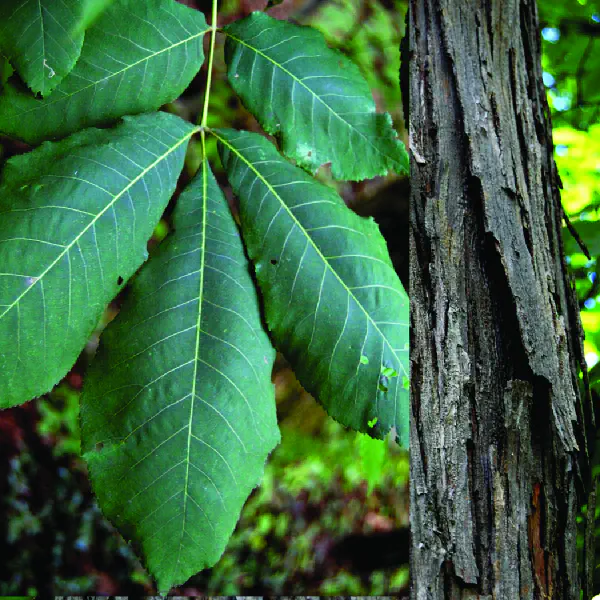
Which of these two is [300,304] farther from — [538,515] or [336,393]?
[538,515]

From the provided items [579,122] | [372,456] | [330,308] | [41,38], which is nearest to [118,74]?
[41,38]

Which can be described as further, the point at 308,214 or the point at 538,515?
the point at 308,214

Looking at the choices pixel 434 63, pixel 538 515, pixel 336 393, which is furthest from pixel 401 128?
pixel 538 515

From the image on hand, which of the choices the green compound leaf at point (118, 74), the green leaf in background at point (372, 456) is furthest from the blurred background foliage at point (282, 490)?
the green compound leaf at point (118, 74)

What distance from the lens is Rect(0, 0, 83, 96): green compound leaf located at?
1.33ft

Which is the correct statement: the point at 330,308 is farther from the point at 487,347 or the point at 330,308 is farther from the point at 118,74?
the point at 118,74

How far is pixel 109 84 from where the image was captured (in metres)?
0.45

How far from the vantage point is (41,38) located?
16.1 inches

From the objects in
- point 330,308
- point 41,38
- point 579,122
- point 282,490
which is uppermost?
point 579,122

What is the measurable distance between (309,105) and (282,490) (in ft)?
1.48

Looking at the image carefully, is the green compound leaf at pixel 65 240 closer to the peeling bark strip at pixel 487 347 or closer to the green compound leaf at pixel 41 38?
the green compound leaf at pixel 41 38

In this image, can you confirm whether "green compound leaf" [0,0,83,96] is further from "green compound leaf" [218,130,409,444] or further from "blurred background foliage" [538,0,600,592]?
"blurred background foliage" [538,0,600,592]

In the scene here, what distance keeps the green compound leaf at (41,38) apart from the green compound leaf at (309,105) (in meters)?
0.14

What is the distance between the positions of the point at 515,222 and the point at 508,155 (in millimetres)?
54
